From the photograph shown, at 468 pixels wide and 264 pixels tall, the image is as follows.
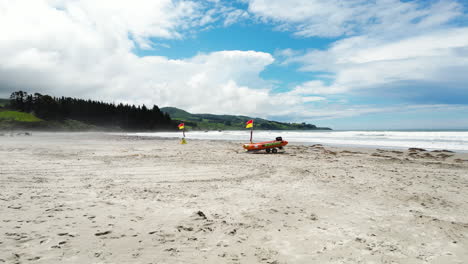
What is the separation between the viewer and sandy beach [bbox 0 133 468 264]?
3.84m

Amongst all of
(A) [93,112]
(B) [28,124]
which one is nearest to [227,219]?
(B) [28,124]

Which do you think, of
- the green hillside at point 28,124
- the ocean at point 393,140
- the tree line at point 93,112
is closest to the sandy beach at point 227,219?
the ocean at point 393,140

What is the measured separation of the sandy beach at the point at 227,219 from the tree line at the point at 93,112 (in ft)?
316

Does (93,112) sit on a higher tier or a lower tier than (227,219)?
higher

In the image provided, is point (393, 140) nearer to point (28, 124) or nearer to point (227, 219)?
point (227, 219)

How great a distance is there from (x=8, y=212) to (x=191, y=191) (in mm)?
4244

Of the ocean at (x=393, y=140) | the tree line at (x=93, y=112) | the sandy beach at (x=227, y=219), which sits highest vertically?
the tree line at (x=93, y=112)

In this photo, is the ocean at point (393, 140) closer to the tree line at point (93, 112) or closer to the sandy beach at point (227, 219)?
the sandy beach at point (227, 219)

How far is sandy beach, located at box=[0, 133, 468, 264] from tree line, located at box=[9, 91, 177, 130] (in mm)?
96392

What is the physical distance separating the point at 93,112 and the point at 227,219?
119 m

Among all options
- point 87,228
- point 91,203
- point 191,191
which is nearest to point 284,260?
point 87,228

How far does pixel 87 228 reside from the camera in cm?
452

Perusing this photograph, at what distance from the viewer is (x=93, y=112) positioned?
105250 millimetres

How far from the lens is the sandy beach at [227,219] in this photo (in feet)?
12.6
